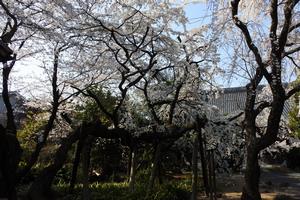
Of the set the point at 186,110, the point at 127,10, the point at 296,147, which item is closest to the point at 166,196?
the point at 186,110

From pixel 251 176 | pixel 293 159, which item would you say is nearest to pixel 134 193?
pixel 251 176

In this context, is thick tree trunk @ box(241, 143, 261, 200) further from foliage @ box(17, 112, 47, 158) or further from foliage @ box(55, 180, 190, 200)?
foliage @ box(17, 112, 47, 158)

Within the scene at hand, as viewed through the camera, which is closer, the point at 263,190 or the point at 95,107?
the point at 263,190

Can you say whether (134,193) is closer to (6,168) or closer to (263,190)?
(6,168)

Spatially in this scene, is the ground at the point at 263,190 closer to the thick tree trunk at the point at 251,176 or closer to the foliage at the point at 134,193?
the foliage at the point at 134,193

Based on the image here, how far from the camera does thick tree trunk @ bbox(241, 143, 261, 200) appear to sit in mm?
9039

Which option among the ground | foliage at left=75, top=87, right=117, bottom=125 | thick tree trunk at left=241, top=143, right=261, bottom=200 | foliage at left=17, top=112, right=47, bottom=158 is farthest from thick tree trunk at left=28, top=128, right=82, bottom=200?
foliage at left=17, top=112, right=47, bottom=158

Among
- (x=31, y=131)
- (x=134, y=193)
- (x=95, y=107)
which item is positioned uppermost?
(x=95, y=107)

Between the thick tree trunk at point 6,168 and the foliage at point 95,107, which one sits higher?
the foliage at point 95,107

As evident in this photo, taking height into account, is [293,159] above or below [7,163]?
above

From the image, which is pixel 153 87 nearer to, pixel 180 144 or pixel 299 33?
pixel 180 144

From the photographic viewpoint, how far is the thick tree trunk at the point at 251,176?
904 centimetres

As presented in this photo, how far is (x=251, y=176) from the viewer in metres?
9.15

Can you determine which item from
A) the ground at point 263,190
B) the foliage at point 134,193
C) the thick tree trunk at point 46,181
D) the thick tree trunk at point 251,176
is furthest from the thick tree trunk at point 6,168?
the ground at point 263,190
